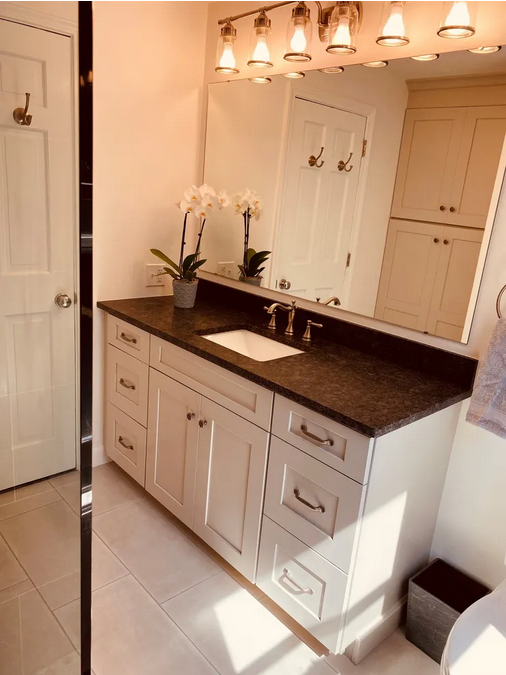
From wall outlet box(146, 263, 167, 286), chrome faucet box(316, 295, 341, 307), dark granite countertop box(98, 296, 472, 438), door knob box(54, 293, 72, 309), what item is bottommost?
dark granite countertop box(98, 296, 472, 438)

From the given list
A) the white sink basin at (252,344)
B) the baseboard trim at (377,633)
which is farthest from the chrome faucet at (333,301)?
the baseboard trim at (377,633)

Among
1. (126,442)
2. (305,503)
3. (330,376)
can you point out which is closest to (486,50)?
(330,376)

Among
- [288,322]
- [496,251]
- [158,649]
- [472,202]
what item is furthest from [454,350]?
[158,649]

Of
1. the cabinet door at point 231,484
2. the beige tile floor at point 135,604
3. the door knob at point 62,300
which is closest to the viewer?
the door knob at point 62,300

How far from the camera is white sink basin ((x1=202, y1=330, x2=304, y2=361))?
210 centimetres

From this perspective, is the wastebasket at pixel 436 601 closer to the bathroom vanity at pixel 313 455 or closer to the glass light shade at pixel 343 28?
the bathroom vanity at pixel 313 455

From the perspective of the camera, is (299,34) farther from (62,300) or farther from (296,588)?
(296,588)

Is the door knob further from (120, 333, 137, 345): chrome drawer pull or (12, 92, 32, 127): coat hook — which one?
(120, 333, 137, 345): chrome drawer pull

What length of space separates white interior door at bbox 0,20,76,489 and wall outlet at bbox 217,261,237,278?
1.31 meters

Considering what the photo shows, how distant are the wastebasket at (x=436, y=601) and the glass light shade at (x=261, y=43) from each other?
2019 millimetres

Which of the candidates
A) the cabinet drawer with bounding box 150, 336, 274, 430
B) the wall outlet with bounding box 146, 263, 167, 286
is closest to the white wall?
the wall outlet with bounding box 146, 263, 167, 286

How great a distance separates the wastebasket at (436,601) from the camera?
5.35 ft

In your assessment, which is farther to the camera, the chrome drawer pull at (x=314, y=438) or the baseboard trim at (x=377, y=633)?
the baseboard trim at (x=377, y=633)

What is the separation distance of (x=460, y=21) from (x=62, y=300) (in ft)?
4.49
